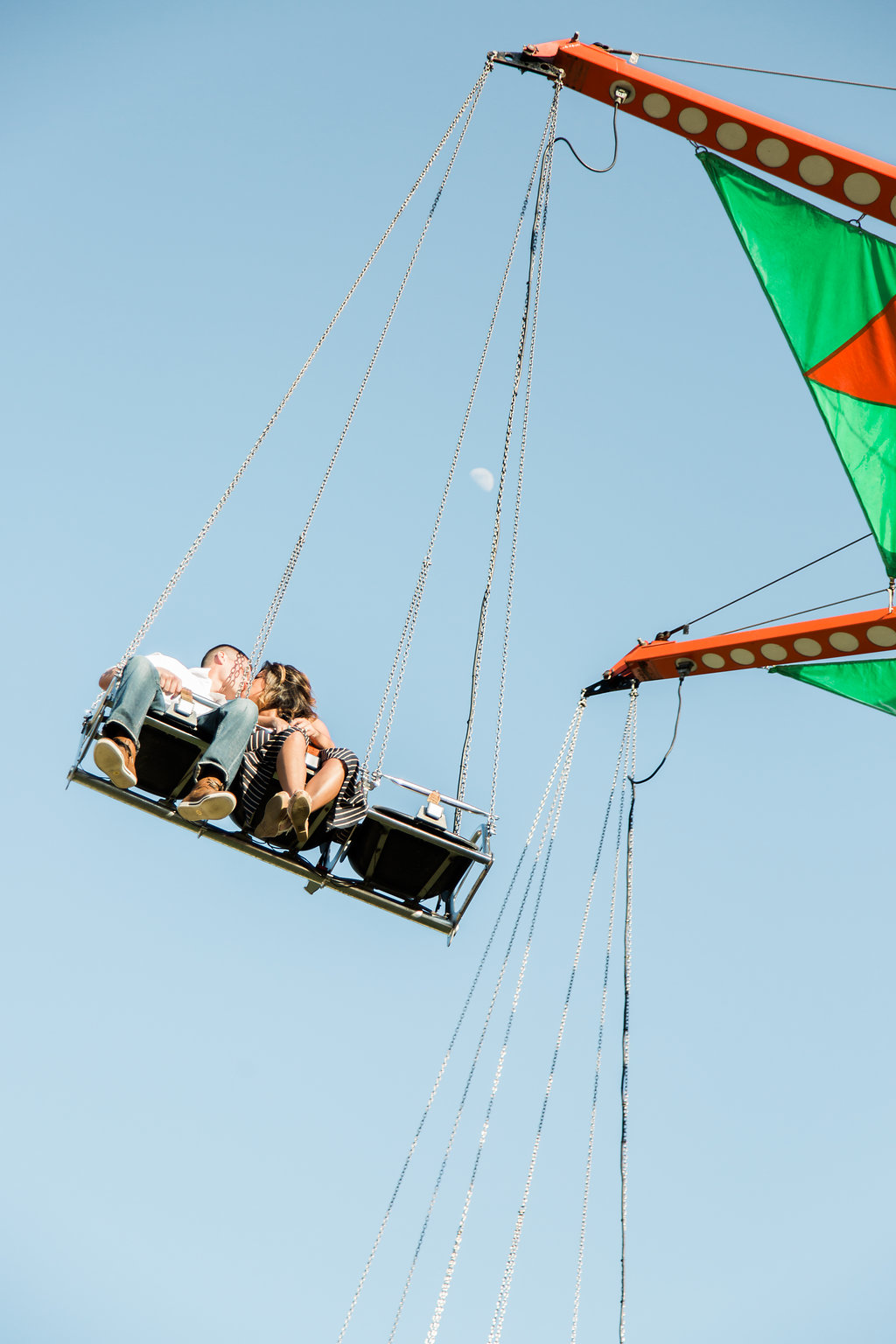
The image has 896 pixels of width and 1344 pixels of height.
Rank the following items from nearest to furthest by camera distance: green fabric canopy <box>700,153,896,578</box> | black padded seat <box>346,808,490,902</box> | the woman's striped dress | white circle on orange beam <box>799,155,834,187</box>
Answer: the woman's striped dress, black padded seat <box>346,808,490,902</box>, white circle on orange beam <box>799,155,834,187</box>, green fabric canopy <box>700,153,896,578</box>

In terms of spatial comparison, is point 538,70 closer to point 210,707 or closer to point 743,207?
point 743,207

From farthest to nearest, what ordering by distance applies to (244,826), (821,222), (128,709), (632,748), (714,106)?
(632,748)
(821,222)
(714,106)
(244,826)
(128,709)

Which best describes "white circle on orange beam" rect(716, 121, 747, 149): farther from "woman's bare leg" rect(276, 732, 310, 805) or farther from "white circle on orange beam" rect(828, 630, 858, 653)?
"woman's bare leg" rect(276, 732, 310, 805)

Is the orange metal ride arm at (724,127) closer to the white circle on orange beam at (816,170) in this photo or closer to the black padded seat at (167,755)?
the white circle on orange beam at (816,170)

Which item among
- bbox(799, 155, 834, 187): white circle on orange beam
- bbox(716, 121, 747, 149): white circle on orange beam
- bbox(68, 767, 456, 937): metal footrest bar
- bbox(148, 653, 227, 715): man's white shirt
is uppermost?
bbox(716, 121, 747, 149): white circle on orange beam

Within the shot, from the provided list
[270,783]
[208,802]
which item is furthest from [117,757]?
[270,783]

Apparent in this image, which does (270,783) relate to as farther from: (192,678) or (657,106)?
(657,106)

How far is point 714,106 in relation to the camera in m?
7.05

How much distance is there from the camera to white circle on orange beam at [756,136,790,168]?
22.8ft

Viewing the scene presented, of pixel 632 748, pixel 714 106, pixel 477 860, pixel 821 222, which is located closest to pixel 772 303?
pixel 821 222

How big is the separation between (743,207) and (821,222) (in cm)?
45

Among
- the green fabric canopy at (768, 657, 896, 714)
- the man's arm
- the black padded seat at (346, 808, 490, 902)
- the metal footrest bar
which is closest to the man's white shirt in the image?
the man's arm

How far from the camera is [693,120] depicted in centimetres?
716

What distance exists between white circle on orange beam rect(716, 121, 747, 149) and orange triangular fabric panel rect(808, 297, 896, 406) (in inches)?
57.9
